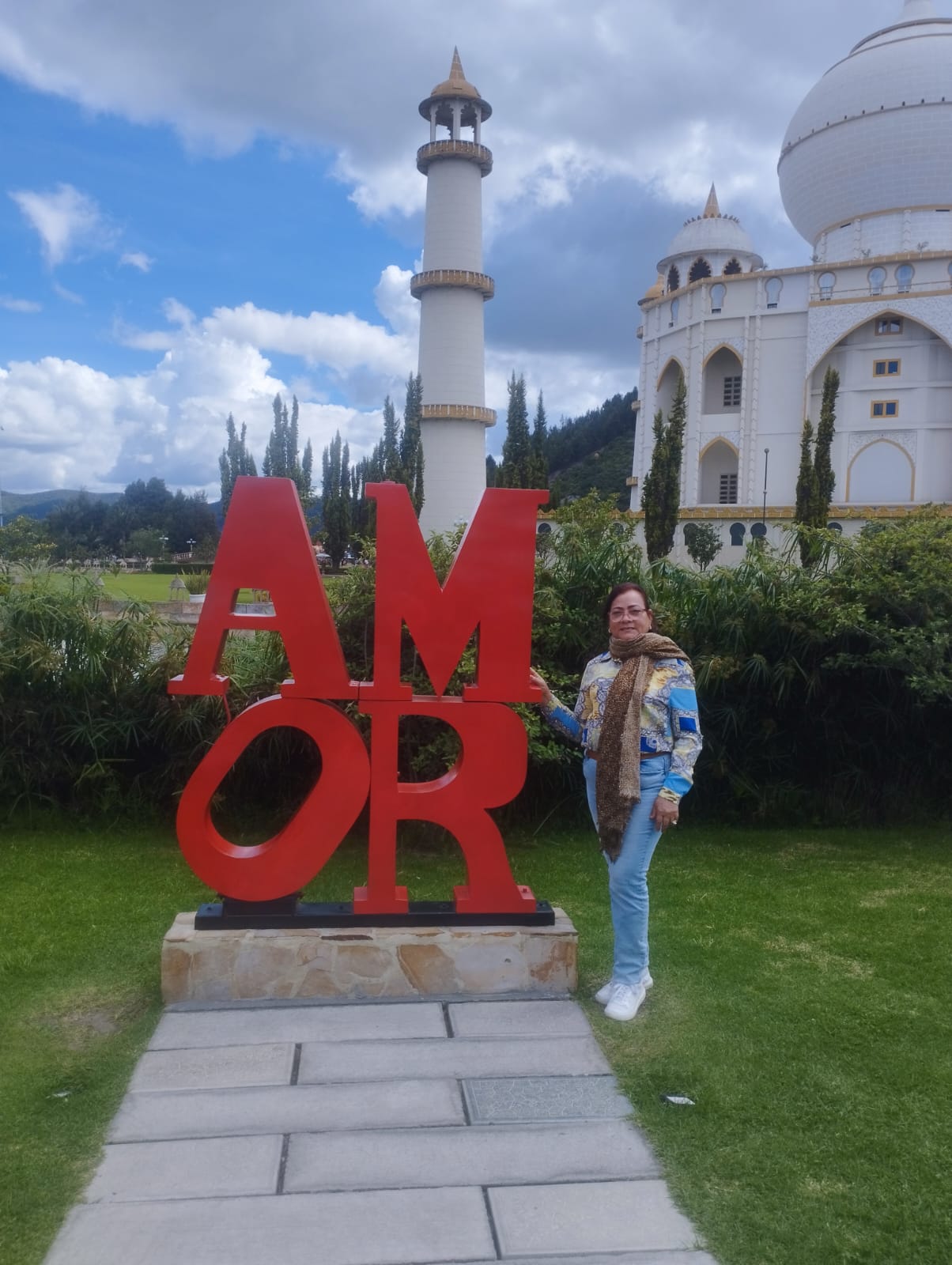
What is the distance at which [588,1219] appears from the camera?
2.92 meters

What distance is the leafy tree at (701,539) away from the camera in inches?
1353

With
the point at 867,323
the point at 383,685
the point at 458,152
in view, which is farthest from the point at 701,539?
the point at 383,685

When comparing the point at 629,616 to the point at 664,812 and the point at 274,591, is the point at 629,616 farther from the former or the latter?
the point at 274,591

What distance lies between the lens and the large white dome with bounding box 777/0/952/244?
3816 cm

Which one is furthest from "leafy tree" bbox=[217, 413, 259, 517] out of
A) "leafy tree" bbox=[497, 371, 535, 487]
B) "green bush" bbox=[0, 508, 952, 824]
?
"green bush" bbox=[0, 508, 952, 824]

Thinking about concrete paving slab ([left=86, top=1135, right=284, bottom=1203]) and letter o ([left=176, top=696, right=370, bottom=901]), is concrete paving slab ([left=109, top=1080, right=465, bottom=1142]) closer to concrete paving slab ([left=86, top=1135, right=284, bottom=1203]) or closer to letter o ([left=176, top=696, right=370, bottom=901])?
concrete paving slab ([left=86, top=1135, right=284, bottom=1203])

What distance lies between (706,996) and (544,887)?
1.89 m

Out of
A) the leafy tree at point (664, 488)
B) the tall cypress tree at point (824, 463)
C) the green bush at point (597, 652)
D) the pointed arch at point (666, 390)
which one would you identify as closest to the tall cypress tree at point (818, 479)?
the tall cypress tree at point (824, 463)

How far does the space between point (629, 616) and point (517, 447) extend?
44391mm

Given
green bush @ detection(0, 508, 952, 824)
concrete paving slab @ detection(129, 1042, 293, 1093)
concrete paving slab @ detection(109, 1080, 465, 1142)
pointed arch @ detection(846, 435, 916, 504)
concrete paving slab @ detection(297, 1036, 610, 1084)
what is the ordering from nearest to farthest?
concrete paving slab @ detection(109, 1080, 465, 1142), concrete paving slab @ detection(129, 1042, 293, 1093), concrete paving slab @ detection(297, 1036, 610, 1084), green bush @ detection(0, 508, 952, 824), pointed arch @ detection(846, 435, 916, 504)

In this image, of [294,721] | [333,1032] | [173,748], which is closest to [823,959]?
[333,1032]

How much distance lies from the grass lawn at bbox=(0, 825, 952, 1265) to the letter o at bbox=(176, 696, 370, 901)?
69 centimetres

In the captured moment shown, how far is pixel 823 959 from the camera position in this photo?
5.10 m

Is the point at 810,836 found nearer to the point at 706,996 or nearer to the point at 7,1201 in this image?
the point at 706,996
